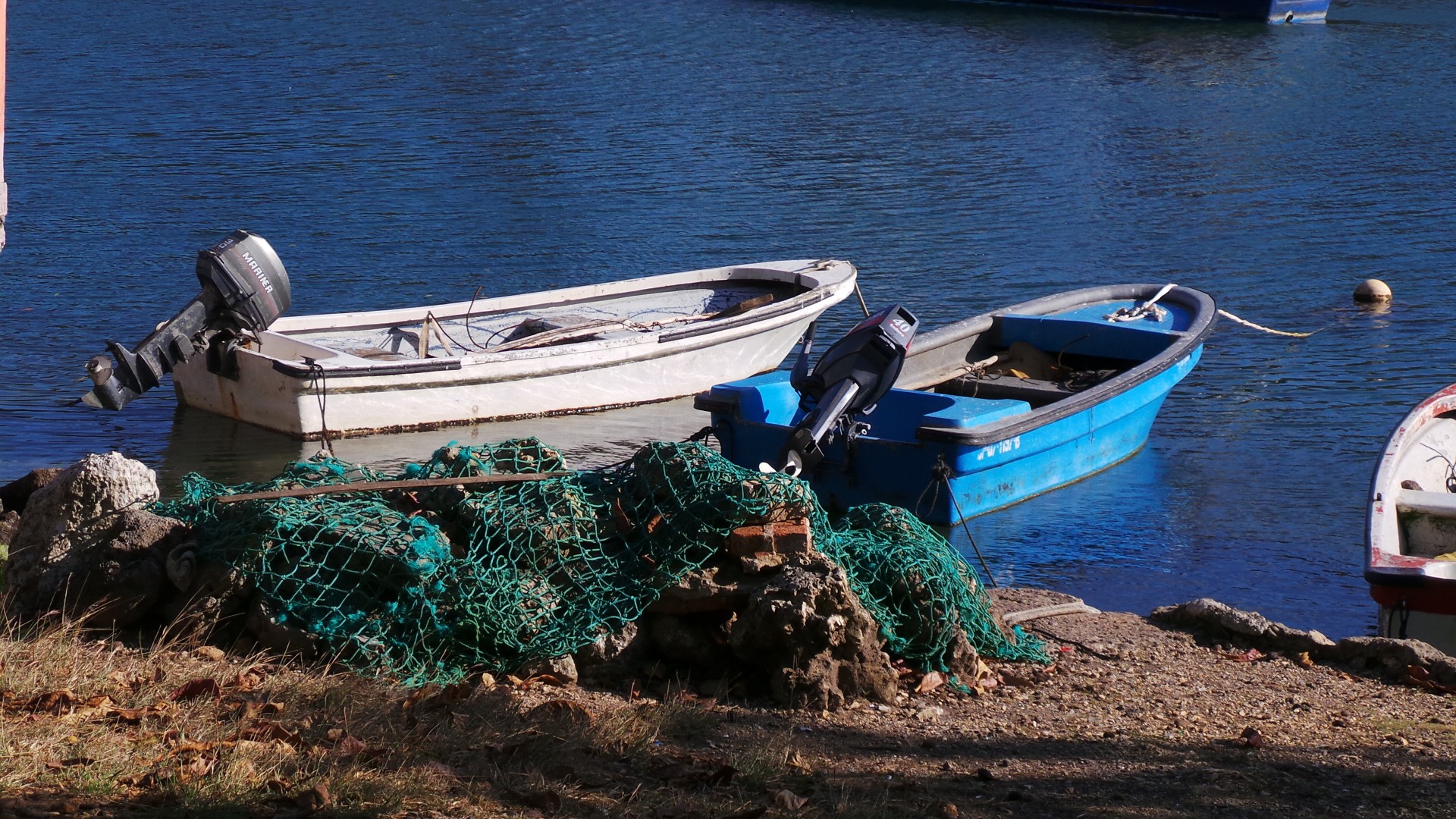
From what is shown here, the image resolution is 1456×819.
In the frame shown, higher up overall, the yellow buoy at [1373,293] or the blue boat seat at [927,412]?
the blue boat seat at [927,412]

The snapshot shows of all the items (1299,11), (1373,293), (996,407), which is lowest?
(1373,293)

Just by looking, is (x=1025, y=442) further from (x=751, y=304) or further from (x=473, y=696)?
(x=473, y=696)

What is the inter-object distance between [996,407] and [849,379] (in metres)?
1.39

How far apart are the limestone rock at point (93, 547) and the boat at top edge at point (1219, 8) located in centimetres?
3736

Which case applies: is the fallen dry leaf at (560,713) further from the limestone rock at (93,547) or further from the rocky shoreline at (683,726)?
the limestone rock at (93,547)

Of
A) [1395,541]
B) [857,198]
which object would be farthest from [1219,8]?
[1395,541]

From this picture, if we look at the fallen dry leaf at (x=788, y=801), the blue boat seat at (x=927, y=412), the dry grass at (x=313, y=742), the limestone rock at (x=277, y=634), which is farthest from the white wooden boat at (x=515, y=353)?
the fallen dry leaf at (x=788, y=801)

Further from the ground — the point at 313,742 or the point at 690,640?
the point at 313,742

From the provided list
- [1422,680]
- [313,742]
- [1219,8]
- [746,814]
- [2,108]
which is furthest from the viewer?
[1219,8]

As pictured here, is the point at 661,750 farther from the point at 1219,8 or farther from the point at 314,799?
the point at 1219,8

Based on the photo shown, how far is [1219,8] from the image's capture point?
129 feet

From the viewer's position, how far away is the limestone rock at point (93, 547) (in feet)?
17.0

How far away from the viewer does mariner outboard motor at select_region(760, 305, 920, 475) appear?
26.1 feet

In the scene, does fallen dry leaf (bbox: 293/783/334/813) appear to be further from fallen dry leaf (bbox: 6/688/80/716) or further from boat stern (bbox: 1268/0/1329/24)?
boat stern (bbox: 1268/0/1329/24)
